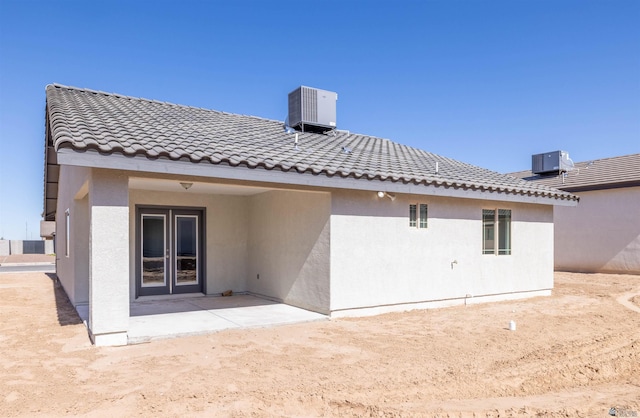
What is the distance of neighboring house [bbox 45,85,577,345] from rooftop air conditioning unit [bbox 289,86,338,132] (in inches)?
24.5

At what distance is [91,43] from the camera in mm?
13969

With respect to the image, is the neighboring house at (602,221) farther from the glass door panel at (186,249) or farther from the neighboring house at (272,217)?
the glass door panel at (186,249)

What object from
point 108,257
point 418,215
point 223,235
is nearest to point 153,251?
point 223,235

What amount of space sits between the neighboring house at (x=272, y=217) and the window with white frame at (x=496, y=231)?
1.8 inches

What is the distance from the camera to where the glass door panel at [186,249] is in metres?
11.8

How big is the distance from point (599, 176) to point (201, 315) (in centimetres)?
2015

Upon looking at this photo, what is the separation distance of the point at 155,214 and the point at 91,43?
7044mm

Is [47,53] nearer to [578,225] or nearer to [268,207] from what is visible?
[268,207]

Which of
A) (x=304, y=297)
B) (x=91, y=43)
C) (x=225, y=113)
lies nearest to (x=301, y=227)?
(x=304, y=297)

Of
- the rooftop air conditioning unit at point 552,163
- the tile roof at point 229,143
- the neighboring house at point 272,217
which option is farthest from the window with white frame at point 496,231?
the rooftop air conditioning unit at point 552,163

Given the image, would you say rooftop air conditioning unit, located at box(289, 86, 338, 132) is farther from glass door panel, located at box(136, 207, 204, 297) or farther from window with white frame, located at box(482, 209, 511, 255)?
window with white frame, located at box(482, 209, 511, 255)

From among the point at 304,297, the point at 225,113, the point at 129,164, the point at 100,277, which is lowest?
the point at 304,297

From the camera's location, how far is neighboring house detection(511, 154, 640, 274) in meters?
18.3

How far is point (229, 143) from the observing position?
924cm
